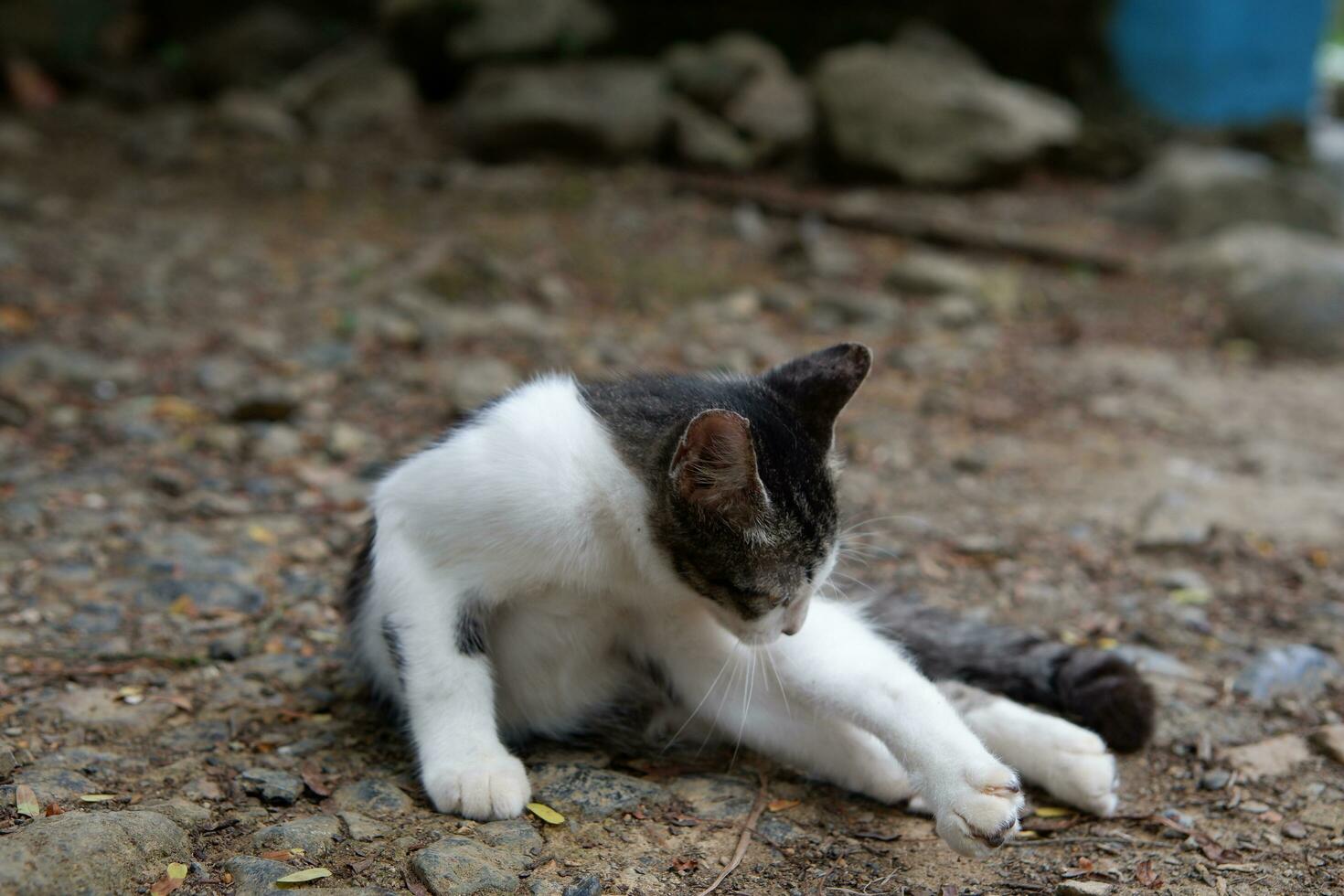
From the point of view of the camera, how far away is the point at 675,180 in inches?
362

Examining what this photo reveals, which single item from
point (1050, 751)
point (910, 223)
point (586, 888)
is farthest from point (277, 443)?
point (910, 223)

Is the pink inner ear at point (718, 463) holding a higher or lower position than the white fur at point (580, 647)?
higher

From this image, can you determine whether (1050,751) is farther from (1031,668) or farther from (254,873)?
(254,873)

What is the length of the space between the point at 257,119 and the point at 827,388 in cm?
795

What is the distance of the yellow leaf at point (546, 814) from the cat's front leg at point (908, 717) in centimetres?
61

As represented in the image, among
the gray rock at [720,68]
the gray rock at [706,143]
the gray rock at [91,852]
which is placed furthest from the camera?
the gray rock at [720,68]

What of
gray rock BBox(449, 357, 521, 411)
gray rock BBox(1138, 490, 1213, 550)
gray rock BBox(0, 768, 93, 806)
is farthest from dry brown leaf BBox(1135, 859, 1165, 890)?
gray rock BBox(449, 357, 521, 411)

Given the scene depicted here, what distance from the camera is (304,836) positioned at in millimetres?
2545

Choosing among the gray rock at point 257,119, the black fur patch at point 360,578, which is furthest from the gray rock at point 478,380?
the gray rock at point 257,119

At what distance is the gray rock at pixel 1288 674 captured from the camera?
348 centimetres

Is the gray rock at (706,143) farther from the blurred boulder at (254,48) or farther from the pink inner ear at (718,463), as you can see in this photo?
the pink inner ear at (718,463)

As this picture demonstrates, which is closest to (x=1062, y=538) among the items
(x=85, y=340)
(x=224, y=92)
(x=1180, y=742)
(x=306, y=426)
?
(x=1180, y=742)

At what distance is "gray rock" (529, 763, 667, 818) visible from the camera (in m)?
2.81

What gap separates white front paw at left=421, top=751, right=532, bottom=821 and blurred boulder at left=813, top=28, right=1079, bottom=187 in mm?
7832
